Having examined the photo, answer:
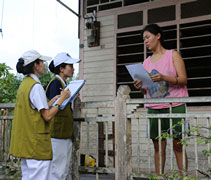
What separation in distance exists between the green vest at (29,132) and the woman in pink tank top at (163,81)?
41.1 inches

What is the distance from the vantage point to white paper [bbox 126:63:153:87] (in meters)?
2.69

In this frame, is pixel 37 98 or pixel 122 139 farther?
pixel 122 139

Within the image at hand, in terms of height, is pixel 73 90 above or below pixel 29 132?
above

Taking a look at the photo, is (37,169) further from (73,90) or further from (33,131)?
(73,90)

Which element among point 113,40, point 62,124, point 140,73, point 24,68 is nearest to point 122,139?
point 62,124

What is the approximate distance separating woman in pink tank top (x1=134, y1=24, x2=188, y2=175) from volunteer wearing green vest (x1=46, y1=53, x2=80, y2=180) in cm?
77

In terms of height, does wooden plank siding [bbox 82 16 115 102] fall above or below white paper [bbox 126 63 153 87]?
above

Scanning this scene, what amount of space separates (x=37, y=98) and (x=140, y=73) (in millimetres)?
965

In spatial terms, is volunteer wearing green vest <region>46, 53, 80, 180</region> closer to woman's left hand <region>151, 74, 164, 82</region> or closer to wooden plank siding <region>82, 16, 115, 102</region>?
woman's left hand <region>151, 74, 164, 82</region>

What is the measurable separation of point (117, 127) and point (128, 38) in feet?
10.6

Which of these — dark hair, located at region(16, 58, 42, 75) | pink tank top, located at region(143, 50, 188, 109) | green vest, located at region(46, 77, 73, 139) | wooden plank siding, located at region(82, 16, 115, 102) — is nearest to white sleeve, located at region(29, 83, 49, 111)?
dark hair, located at region(16, 58, 42, 75)

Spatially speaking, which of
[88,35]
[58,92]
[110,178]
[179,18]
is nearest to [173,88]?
[58,92]

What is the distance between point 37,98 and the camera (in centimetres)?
245

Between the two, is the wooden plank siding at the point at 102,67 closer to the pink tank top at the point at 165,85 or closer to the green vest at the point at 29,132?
the pink tank top at the point at 165,85
